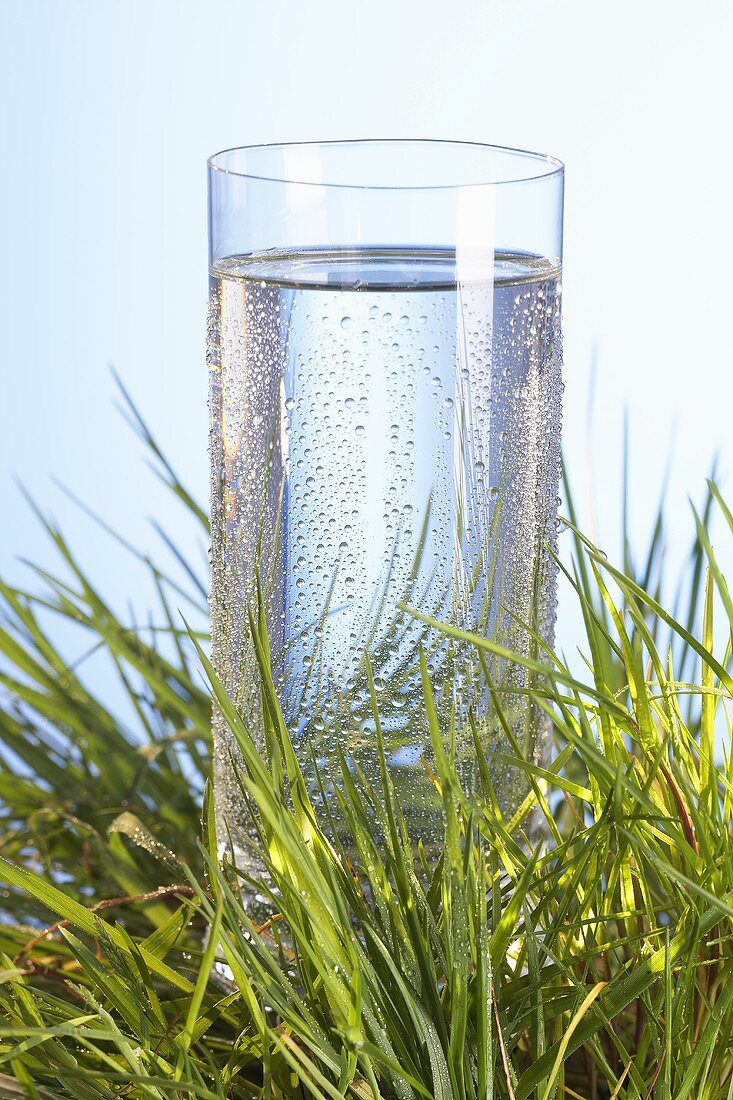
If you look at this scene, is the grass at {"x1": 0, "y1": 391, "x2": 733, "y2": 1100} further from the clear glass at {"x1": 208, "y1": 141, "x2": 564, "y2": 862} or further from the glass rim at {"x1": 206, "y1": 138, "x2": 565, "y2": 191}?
the glass rim at {"x1": 206, "y1": 138, "x2": 565, "y2": 191}

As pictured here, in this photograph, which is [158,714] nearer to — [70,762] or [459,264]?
[70,762]

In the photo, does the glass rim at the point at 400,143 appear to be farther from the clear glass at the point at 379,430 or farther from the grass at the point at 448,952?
the grass at the point at 448,952

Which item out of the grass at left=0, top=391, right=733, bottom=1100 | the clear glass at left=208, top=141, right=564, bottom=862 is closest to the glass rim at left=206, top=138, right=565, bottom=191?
the clear glass at left=208, top=141, right=564, bottom=862

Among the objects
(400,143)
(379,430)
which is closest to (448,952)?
(379,430)

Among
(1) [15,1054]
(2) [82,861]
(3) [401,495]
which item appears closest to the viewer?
(1) [15,1054]

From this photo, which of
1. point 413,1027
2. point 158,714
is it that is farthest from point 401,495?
point 158,714

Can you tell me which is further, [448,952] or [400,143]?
[400,143]

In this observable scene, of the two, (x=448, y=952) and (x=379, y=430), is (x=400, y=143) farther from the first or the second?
(x=448, y=952)

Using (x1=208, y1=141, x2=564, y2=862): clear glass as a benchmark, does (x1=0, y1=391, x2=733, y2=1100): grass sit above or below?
below
